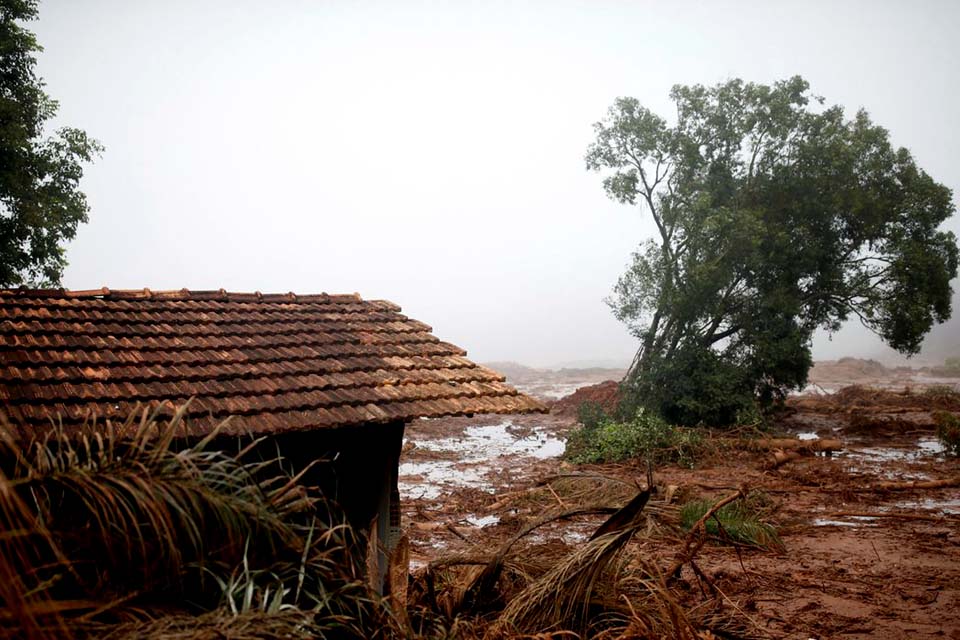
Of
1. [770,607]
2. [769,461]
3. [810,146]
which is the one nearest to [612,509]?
[770,607]

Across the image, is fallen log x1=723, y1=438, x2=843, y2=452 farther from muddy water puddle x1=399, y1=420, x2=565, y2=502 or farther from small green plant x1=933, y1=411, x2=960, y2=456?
muddy water puddle x1=399, y1=420, x2=565, y2=502

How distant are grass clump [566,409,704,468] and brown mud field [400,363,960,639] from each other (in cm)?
60

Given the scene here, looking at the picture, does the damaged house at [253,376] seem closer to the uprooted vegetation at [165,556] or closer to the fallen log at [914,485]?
the uprooted vegetation at [165,556]

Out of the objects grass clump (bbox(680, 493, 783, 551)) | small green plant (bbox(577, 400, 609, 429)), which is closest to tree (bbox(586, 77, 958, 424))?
small green plant (bbox(577, 400, 609, 429))

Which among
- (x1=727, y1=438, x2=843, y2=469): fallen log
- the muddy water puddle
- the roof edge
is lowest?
the muddy water puddle

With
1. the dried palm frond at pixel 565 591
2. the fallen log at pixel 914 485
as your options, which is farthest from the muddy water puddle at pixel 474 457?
the dried palm frond at pixel 565 591

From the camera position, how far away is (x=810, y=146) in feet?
75.9

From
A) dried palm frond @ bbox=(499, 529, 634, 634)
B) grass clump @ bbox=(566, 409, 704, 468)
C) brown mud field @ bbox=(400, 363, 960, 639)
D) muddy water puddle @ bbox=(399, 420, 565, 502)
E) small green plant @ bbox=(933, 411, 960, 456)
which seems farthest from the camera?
grass clump @ bbox=(566, 409, 704, 468)

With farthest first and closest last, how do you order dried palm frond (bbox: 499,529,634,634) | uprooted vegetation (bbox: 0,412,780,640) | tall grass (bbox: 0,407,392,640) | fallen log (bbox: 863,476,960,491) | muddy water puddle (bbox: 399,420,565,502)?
1. muddy water puddle (bbox: 399,420,565,502)
2. fallen log (bbox: 863,476,960,491)
3. dried palm frond (bbox: 499,529,634,634)
4. tall grass (bbox: 0,407,392,640)
5. uprooted vegetation (bbox: 0,412,780,640)

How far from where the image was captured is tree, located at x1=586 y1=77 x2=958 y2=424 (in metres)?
22.9

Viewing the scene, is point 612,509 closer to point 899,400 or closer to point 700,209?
point 700,209

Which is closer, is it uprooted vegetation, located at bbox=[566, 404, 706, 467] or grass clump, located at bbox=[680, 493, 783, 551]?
grass clump, located at bbox=[680, 493, 783, 551]

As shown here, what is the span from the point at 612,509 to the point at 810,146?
72.2 ft

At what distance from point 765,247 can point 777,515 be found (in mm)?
12430
